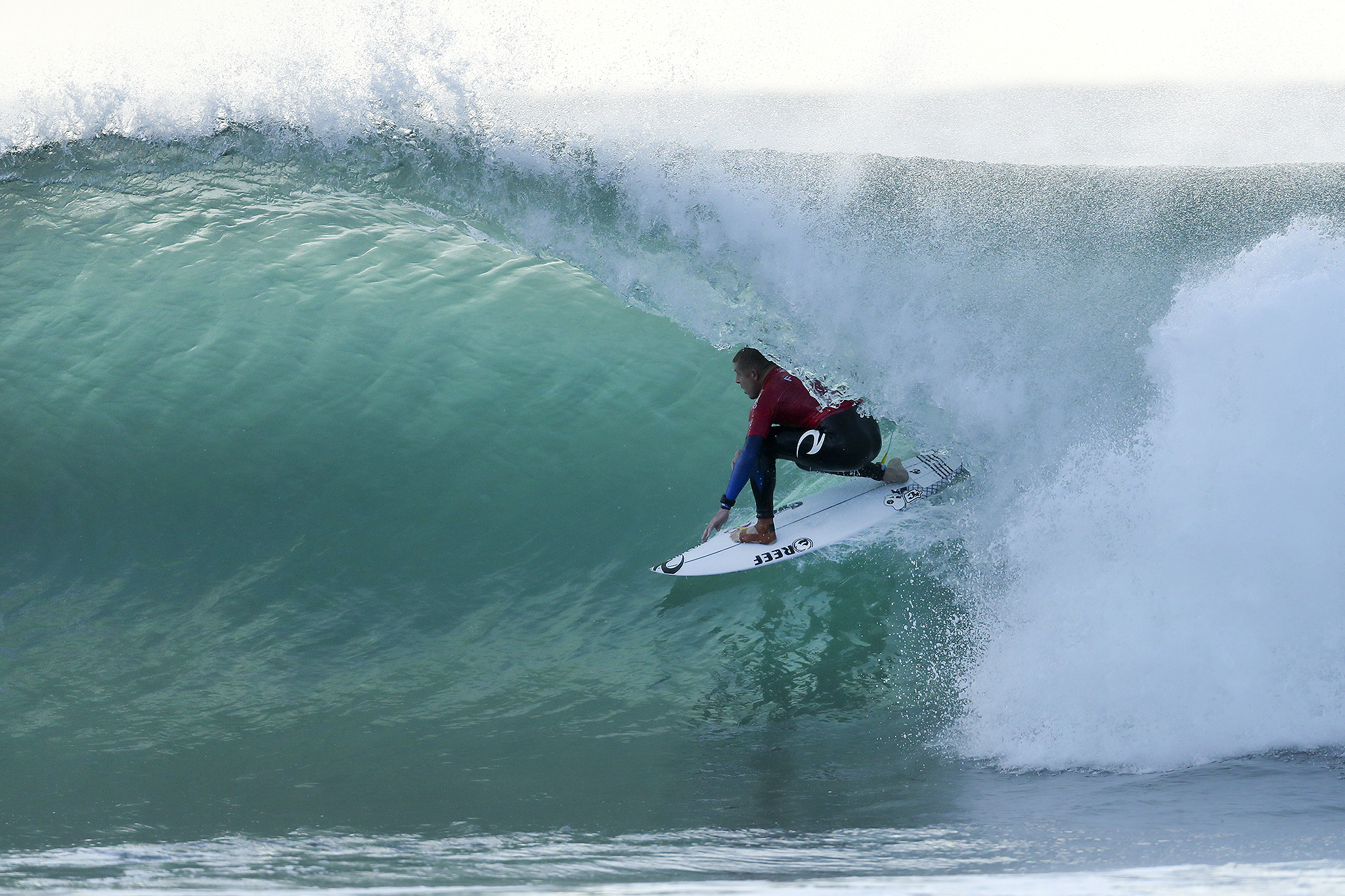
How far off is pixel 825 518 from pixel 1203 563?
6.31 ft

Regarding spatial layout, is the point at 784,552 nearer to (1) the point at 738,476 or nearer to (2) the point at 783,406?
(1) the point at 738,476

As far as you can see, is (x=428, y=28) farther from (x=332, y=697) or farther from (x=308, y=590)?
(x=332, y=697)

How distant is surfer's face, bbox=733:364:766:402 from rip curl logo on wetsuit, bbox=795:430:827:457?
34 centimetres

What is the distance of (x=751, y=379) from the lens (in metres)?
4.34

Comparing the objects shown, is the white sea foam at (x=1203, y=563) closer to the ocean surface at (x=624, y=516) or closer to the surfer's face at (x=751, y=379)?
the ocean surface at (x=624, y=516)

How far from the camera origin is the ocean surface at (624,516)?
2.74 metres

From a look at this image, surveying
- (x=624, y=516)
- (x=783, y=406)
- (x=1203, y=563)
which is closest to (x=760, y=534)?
(x=783, y=406)

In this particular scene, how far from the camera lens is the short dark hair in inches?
169

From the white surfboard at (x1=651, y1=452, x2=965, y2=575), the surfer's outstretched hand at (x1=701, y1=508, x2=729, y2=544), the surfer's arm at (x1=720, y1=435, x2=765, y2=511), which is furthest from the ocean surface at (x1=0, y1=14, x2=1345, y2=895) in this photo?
the surfer's arm at (x1=720, y1=435, x2=765, y2=511)

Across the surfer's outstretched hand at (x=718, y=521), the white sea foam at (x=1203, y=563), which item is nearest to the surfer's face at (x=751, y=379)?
the surfer's outstretched hand at (x=718, y=521)

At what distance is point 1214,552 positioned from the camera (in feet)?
11.2

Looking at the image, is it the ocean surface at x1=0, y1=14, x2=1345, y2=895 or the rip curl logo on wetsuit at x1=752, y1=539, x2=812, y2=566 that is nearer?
the ocean surface at x1=0, y1=14, x2=1345, y2=895

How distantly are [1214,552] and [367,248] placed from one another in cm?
583

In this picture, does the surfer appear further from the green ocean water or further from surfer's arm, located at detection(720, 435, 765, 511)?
the green ocean water
